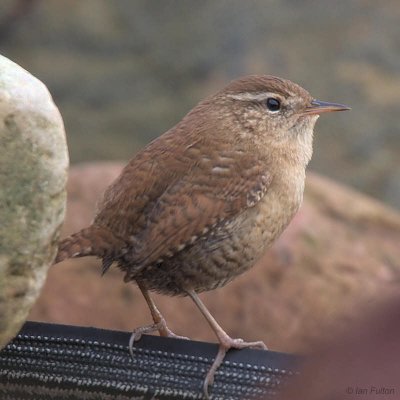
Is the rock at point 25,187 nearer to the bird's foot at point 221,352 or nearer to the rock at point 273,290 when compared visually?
the bird's foot at point 221,352

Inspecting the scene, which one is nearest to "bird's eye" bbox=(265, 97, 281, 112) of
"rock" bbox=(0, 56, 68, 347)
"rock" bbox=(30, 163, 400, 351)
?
"rock" bbox=(0, 56, 68, 347)

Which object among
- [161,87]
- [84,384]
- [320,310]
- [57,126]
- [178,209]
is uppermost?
[57,126]

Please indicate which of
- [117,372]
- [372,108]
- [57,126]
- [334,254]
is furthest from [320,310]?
[372,108]

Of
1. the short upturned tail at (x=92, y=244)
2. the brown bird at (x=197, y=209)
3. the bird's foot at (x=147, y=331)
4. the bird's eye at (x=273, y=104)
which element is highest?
the bird's eye at (x=273, y=104)

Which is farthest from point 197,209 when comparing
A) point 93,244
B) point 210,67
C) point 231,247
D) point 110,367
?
point 210,67

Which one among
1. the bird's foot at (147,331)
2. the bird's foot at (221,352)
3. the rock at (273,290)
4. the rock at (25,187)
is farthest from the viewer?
the rock at (273,290)

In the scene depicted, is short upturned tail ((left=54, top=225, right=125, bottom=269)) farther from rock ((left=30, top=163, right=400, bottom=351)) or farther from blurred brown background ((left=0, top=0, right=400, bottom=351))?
blurred brown background ((left=0, top=0, right=400, bottom=351))

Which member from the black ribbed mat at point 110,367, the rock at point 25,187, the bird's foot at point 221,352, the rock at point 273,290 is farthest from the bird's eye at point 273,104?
the rock at point 273,290

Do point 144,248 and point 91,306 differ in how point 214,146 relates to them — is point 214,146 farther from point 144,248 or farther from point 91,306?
point 91,306
